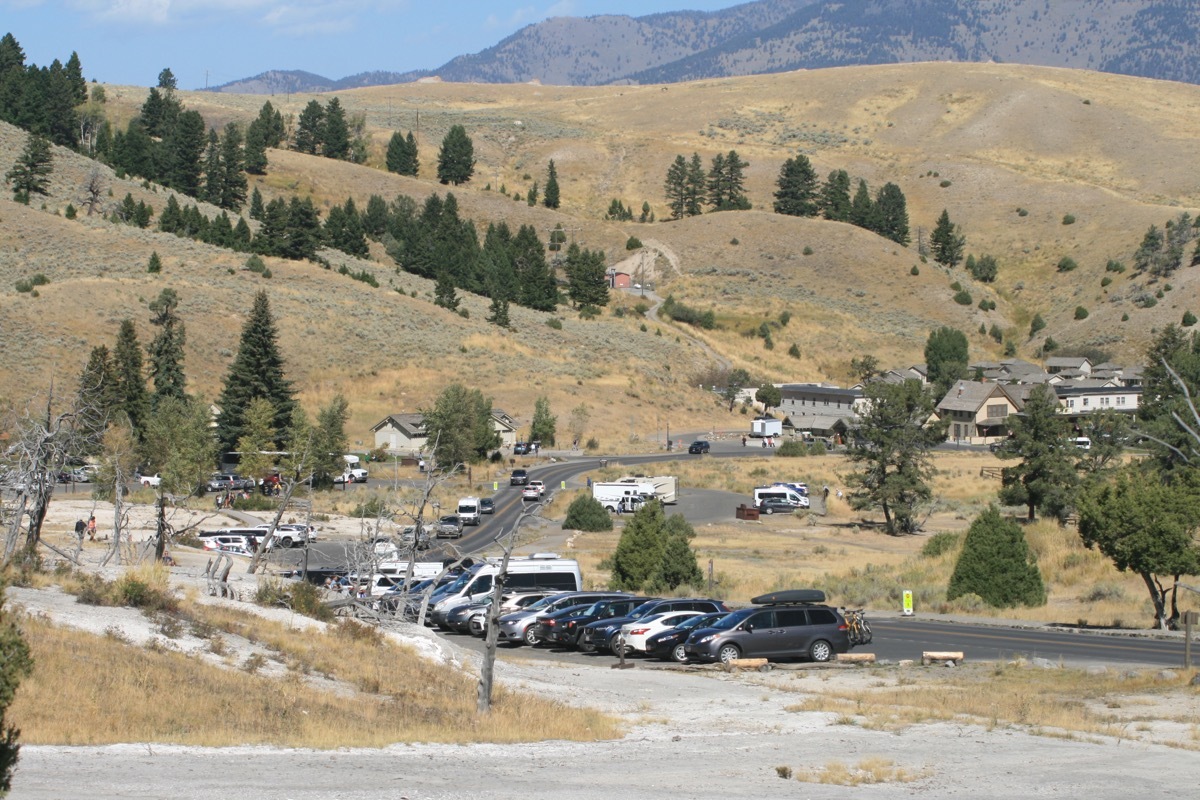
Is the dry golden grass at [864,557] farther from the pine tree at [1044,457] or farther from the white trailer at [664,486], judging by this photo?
the pine tree at [1044,457]

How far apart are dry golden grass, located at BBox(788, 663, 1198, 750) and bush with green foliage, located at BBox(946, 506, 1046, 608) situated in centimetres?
1225

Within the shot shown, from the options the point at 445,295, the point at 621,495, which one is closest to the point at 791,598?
the point at 621,495

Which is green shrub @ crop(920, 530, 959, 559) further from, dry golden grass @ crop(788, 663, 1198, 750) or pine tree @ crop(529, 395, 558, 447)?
pine tree @ crop(529, 395, 558, 447)

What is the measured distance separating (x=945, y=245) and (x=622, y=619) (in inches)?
5509

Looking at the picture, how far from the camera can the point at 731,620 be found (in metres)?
29.8

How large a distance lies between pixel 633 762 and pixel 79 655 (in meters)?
8.19

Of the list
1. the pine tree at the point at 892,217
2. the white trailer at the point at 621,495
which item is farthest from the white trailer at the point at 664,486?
the pine tree at the point at 892,217

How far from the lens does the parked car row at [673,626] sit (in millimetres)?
29125

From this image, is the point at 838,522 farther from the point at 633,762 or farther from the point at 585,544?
the point at 633,762

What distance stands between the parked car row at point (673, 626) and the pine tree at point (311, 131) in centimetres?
15735

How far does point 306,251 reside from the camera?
401 feet

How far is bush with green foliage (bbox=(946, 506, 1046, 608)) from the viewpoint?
127ft

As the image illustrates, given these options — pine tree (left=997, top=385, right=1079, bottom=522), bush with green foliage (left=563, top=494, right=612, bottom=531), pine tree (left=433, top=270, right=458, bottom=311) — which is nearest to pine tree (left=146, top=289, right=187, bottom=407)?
bush with green foliage (left=563, top=494, right=612, bottom=531)

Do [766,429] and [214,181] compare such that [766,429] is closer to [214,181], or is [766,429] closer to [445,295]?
[445,295]
